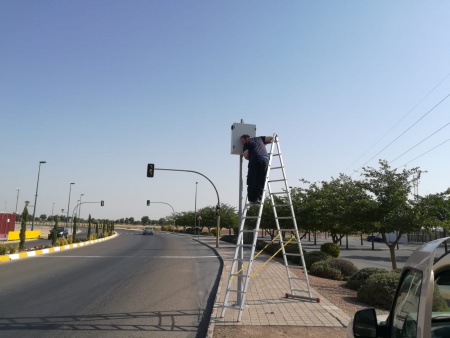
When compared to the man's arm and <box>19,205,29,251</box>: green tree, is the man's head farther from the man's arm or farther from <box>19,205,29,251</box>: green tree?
<box>19,205,29,251</box>: green tree

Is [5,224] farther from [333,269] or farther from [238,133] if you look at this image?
[238,133]

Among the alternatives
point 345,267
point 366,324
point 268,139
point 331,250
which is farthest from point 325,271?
point 366,324

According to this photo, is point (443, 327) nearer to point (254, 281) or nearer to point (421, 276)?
point (421, 276)

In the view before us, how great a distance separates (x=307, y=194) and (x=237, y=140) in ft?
47.1

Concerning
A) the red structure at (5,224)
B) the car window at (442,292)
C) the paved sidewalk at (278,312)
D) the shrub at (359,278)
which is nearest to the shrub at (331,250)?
the shrub at (359,278)

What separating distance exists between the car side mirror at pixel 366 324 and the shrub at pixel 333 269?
36.1 ft

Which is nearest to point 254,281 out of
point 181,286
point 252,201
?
point 181,286

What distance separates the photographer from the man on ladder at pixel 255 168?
737cm

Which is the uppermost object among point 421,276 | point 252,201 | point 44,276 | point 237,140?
point 237,140

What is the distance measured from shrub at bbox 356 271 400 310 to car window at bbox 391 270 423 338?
6.55 meters

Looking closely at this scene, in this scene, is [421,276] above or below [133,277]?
above

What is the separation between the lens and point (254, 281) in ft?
38.2

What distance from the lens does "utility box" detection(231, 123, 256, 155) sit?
8.00 m

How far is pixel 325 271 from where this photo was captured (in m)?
13.1
